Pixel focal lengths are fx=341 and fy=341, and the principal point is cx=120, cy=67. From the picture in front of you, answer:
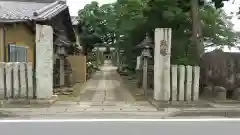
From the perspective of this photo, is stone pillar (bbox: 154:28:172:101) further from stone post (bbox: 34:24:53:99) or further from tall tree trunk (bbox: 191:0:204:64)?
stone post (bbox: 34:24:53:99)

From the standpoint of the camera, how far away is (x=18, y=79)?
12.0m

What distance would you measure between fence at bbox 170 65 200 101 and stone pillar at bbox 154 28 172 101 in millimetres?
201

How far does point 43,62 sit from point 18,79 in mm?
1049

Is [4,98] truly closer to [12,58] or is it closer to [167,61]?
[12,58]

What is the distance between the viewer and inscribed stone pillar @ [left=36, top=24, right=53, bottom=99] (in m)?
12.0

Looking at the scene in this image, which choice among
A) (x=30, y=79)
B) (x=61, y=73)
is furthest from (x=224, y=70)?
(x=61, y=73)

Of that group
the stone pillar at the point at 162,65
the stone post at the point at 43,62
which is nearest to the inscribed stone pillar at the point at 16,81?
the stone post at the point at 43,62

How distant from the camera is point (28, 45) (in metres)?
16.0

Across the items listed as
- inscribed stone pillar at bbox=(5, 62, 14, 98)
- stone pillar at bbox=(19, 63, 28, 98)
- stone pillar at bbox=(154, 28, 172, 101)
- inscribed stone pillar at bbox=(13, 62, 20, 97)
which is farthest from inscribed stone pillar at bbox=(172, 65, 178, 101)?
inscribed stone pillar at bbox=(5, 62, 14, 98)

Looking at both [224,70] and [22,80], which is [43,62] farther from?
[224,70]

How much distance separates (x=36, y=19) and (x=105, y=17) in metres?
21.3

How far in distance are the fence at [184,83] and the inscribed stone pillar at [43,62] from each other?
438 cm

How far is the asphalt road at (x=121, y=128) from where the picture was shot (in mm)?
7410

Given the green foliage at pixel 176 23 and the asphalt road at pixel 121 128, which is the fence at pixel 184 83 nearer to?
the green foliage at pixel 176 23
